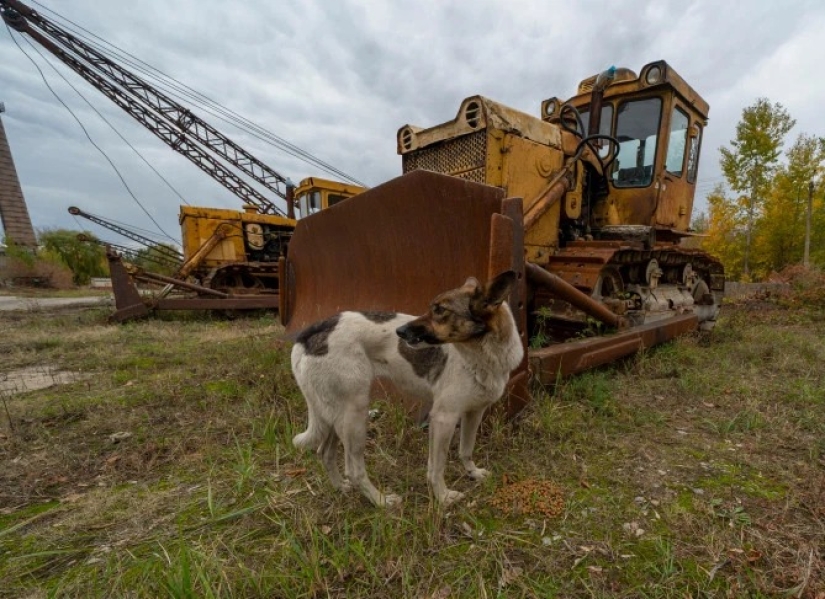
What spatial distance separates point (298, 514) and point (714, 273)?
6.98 metres

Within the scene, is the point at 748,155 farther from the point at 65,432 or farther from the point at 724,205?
the point at 65,432

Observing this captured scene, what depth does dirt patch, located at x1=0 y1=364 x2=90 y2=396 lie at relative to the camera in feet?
11.2

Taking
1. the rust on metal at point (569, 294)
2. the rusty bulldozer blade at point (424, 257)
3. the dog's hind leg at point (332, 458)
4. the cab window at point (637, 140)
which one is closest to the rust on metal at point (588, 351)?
the rusty bulldozer blade at point (424, 257)

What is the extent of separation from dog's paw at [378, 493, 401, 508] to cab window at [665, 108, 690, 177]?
5.09 meters

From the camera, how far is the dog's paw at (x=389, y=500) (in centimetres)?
167

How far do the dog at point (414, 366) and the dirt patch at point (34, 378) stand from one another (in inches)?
131

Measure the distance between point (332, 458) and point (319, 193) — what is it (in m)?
7.88

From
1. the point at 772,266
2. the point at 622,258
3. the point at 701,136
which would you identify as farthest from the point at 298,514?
the point at 772,266

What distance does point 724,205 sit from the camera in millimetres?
16484

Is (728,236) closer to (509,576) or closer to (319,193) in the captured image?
(319,193)

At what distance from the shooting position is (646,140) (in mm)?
4664

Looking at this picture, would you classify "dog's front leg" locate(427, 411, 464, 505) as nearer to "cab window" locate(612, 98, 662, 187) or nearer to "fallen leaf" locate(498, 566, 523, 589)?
"fallen leaf" locate(498, 566, 523, 589)

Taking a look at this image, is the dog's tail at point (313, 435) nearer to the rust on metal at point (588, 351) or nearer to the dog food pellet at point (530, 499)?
the dog food pellet at point (530, 499)

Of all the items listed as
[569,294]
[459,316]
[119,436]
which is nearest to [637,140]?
[569,294]
